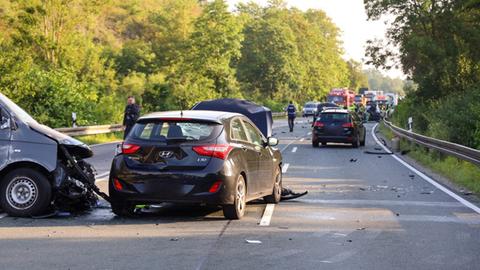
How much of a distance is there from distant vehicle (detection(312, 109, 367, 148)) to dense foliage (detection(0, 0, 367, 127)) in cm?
1121

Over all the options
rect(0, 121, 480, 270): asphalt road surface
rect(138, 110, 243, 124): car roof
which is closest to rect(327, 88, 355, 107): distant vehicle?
rect(0, 121, 480, 270): asphalt road surface

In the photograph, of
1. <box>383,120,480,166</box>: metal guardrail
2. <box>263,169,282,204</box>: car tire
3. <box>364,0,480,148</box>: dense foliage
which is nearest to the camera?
<box>263,169,282,204</box>: car tire

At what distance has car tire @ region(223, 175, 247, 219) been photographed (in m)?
9.67

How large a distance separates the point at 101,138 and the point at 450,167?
16942 mm

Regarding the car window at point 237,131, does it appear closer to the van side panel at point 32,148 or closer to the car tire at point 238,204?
the car tire at point 238,204

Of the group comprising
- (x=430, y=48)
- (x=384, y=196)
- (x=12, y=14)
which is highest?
(x=12, y=14)

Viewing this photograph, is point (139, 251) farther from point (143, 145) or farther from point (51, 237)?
point (143, 145)

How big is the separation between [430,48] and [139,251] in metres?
31.2

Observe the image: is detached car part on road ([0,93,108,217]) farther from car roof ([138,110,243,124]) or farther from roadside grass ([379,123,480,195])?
roadside grass ([379,123,480,195])

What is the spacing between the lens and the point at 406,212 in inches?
425

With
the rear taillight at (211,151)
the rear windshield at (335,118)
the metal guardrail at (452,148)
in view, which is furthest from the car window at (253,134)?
the rear windshield at (335,118)

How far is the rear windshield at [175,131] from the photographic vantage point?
9.66 meters

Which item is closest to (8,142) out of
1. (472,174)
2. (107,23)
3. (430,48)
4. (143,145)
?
(143,145)

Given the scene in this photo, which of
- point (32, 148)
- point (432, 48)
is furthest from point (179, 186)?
point (432, 48)
